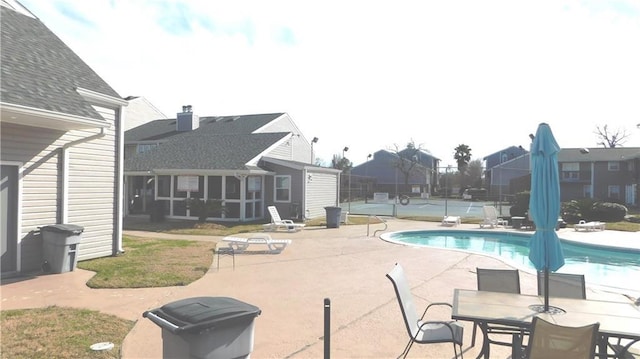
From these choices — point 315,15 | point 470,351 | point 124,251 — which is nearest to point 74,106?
point 124,251

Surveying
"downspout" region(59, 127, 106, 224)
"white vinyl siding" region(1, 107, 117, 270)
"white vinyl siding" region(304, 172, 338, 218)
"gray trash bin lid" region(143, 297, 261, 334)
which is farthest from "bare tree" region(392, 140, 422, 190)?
"gray trash bin lid" region(143, 297, 261, 334)

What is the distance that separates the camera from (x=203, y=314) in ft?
10.9

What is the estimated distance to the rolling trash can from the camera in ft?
10.6

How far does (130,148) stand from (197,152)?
1347 centimetres

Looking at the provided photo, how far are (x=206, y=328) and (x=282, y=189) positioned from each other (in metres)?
19.6

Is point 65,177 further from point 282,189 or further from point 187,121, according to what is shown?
point 187,121

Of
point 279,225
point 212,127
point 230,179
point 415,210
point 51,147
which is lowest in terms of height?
point 279,225

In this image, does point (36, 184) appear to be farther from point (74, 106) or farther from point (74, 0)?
point (74, 0)

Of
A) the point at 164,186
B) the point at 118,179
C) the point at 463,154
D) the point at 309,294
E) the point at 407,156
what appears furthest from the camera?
the point at 463,154

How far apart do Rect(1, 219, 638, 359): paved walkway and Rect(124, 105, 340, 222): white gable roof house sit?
31.1 feet

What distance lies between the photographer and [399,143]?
57.7 metres

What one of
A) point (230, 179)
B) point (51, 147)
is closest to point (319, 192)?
point (230, 179)

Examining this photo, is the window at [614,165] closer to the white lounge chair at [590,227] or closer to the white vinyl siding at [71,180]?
the white lounge chair at [590,227]

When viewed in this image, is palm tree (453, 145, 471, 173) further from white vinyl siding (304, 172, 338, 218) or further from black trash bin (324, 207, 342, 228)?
black trash bin (324, 207, 342, 228)
